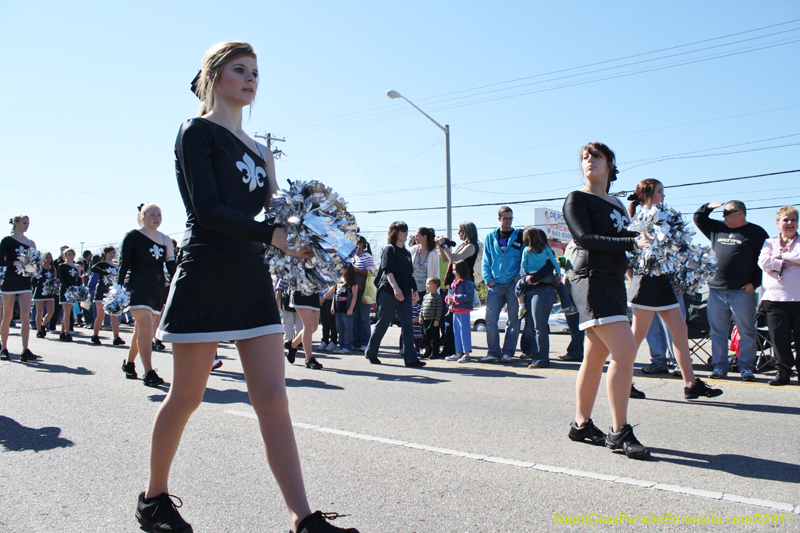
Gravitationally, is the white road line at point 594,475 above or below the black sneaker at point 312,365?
below

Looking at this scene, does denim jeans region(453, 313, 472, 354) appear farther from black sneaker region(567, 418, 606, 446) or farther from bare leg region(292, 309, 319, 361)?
black sneaker region(567, 418, 606, 446)

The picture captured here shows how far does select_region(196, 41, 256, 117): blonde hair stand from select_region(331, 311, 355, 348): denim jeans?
8.49 meters

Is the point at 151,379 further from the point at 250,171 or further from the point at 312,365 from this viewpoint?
the point at 250,171

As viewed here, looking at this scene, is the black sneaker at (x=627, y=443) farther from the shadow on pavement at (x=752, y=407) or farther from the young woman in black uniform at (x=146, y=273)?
the young woman in black uniform at (x=146, y=273)

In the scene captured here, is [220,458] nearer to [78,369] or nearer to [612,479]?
[612,479]

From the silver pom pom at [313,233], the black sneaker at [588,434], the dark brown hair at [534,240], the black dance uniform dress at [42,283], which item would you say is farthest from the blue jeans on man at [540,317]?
the black dance uniform dress at [42,283]

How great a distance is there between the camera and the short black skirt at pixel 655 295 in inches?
208

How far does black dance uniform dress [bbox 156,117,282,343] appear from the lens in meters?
2.46

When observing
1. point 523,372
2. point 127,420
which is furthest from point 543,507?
point 523,372

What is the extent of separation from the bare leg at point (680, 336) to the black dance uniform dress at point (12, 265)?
27.3ft

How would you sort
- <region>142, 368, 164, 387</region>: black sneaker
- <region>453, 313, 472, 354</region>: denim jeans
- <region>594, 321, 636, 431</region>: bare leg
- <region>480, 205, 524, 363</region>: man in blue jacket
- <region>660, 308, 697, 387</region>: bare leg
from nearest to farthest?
1. <region>594, 321, 636, 431</region>: bare leg
2. <region>660, 308, 697, 387</region>: bare leg
3. <region>142, 368, 164, 387</region>: black sneaker
4. <region>480, 205, 524, 363</region>: man in blue jacket
5. <region>453, 313, 472, 354</region>: denim jeans

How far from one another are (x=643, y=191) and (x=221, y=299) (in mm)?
4269

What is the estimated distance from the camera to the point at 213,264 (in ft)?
8.15

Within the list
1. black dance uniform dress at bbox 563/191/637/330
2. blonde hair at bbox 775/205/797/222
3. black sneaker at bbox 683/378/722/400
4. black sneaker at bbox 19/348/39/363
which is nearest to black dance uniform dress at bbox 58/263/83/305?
black sneaker at bbox 19/348/39/363
